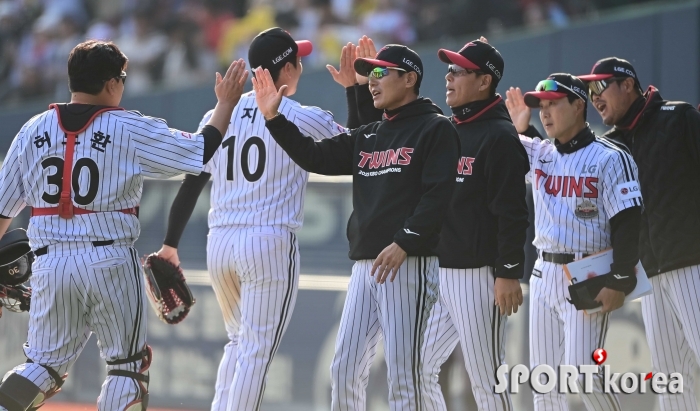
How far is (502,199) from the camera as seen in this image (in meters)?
4.45

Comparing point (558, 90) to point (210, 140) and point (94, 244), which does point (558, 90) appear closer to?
point (210, 140)

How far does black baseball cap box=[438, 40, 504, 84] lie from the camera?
15.1 ft

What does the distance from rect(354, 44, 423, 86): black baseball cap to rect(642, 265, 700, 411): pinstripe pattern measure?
1.76m

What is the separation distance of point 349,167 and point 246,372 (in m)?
1.11

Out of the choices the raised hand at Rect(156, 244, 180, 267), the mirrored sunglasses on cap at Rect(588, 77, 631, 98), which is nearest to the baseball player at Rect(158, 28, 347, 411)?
the raised hand at Rect(156, 244, 180, 267)

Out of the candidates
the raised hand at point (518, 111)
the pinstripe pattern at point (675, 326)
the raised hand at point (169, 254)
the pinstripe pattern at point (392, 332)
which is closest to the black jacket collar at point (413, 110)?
the pinstripe pattern at point (392, 332)

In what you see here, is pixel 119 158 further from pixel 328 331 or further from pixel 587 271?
pixel 328 331

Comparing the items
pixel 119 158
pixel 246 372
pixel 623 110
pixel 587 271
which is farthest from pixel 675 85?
pixel 119 158

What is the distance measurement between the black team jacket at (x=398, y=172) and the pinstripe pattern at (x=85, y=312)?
0.97 metres

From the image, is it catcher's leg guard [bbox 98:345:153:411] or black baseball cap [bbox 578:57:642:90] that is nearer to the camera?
catcher's leg guard [bbox 98:345:153:411]

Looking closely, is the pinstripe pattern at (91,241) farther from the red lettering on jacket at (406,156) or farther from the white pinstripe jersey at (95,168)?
the red lettering on jacket at (406,156)

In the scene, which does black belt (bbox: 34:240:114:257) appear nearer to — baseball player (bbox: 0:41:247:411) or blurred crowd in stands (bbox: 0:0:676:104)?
baseball player (bbox: 0:41:247:411)

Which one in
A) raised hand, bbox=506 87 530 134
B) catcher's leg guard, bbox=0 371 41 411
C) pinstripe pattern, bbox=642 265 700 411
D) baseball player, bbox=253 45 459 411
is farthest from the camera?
raised hand, bbox=506 87 530 134

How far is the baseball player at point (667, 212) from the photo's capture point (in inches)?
190
